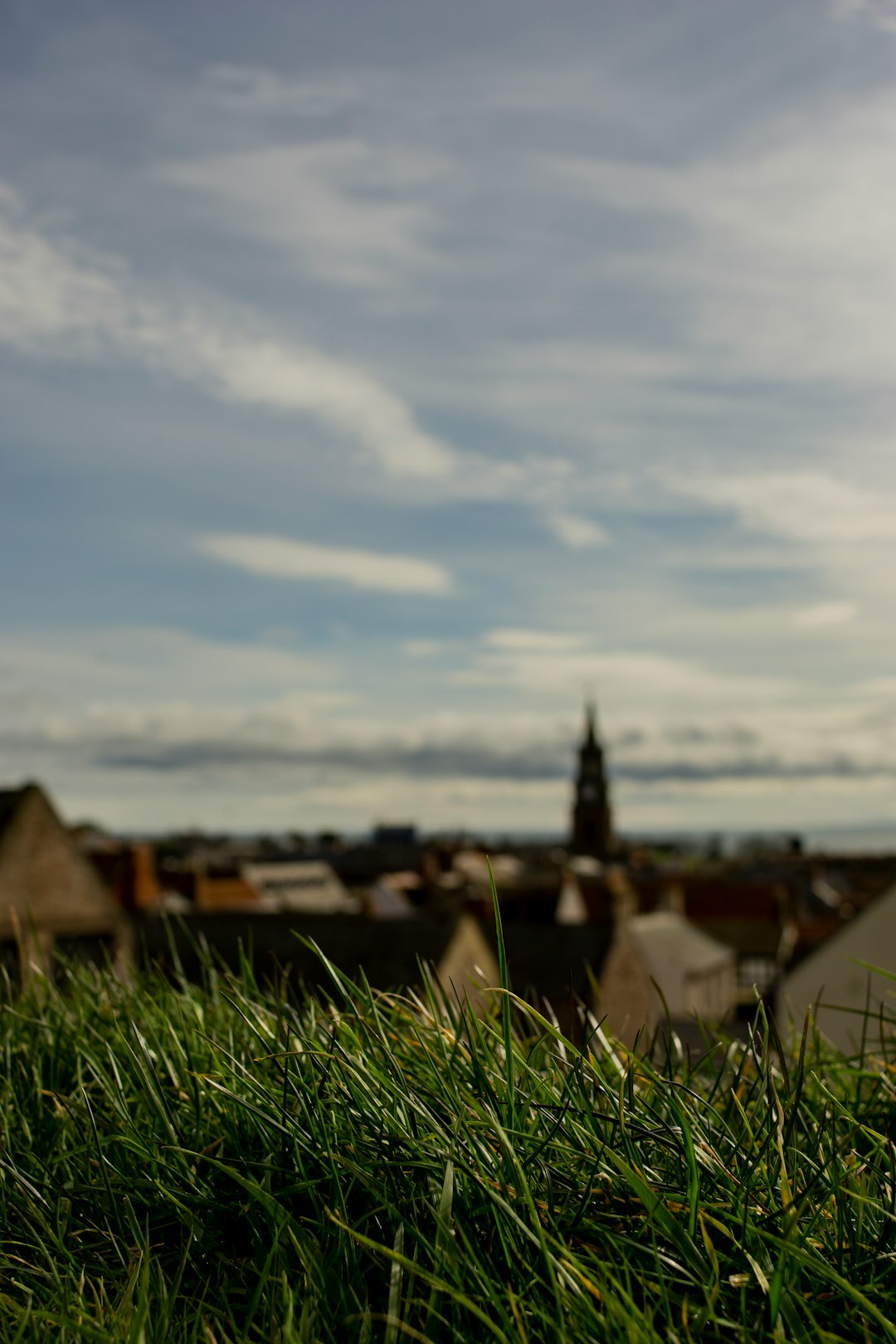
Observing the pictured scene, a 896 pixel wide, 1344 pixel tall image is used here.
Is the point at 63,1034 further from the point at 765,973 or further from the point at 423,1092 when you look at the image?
the point at 765,973

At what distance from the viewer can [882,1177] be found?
3.13 m

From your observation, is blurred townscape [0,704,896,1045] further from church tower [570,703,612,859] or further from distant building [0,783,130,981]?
church tower [570,703,612,859]

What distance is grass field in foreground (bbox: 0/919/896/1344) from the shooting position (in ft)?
8.40

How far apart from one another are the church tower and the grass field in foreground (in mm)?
147099

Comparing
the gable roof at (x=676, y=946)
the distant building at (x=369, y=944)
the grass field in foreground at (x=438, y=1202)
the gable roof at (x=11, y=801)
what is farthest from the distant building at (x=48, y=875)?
the gable roof at (x=676, y=946)

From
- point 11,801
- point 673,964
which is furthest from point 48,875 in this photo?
point 673,964

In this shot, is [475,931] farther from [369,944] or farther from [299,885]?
[299,885]

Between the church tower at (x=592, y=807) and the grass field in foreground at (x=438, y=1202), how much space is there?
5791 inches

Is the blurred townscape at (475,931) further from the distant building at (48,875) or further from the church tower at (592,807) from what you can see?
the church tower at (592,807)

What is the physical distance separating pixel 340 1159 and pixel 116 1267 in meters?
0.70

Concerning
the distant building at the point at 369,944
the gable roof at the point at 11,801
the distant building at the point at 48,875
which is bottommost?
the distant building at the point at 369,944

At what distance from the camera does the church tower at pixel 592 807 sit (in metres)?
149

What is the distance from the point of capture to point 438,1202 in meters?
2.76

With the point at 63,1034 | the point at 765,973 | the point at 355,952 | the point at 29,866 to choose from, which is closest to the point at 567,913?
the point at 765,973
